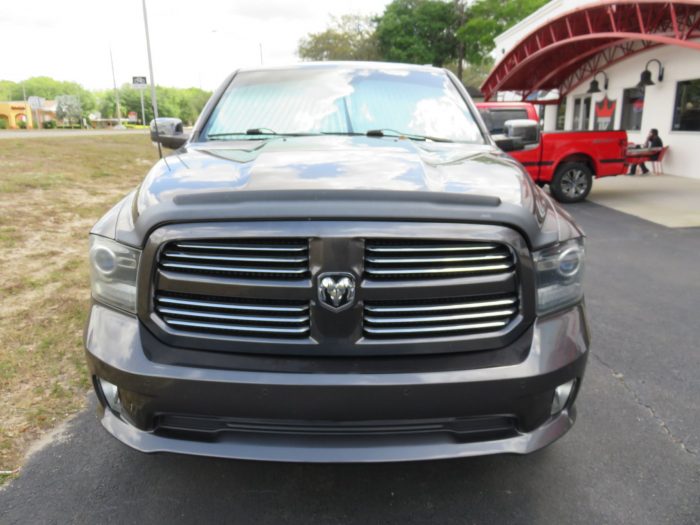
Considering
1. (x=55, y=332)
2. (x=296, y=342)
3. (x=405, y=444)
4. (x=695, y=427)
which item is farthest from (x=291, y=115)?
(x=695, y=427)

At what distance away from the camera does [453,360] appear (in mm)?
1956

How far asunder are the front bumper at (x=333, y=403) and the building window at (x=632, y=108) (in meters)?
18.3

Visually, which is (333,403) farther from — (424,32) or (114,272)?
(424,32)

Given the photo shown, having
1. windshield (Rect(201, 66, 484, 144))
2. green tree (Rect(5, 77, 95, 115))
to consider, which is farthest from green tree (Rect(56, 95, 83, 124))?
windshield (Rect(201, 66, 484, 144))

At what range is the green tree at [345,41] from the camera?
164 ft

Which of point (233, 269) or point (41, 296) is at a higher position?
point (233, 269)

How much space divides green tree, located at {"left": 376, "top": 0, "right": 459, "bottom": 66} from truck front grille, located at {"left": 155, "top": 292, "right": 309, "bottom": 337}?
44.8 metres

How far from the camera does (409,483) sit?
2.48 meters

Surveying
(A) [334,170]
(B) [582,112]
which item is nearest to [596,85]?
(B) [582,112]

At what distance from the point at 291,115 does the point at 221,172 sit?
116 centimetres

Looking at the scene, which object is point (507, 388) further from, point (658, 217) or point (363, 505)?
point (658, 217)

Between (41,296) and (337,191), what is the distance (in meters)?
3.91

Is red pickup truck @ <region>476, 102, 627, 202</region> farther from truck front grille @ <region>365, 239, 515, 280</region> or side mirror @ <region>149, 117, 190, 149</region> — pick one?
truck front grille @ <region>365, 239, 515, 280</region>

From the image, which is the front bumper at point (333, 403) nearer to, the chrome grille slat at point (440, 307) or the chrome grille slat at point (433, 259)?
the chrome grille slat at point (440, 307)
